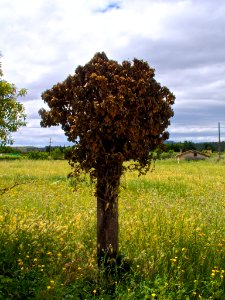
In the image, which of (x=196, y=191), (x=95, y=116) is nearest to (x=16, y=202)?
(x=95, y=116)

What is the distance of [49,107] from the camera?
624cm

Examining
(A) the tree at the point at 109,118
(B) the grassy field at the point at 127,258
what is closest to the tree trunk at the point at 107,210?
(A) the tree at the point at 109,118

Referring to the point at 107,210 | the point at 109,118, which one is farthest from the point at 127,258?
the point at 109,118

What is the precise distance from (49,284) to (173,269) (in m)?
1.84

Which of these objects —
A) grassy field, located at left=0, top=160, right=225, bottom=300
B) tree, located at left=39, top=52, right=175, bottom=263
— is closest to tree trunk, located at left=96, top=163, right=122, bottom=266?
tree, located at left=39, top=52, right=175, bottom=263

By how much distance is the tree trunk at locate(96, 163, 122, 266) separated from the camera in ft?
19.5

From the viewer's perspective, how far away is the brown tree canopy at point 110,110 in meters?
5.67

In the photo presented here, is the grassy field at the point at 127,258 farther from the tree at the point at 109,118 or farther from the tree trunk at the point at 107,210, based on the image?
the tree at the point at 109,118

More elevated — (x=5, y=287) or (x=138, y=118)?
(x=138, y=118)

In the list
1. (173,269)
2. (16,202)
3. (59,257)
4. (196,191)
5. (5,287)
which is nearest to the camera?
(5,287)

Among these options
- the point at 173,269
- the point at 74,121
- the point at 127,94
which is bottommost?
the point at 173,269

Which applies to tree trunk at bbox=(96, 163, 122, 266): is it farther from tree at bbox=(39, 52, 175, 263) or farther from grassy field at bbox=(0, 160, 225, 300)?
grassy field at bbox=(0, 160, 225, 300)

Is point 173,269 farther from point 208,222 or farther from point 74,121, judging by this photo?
point 74,121

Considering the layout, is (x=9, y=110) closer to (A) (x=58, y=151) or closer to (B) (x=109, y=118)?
(B) (x=109, y=118)
